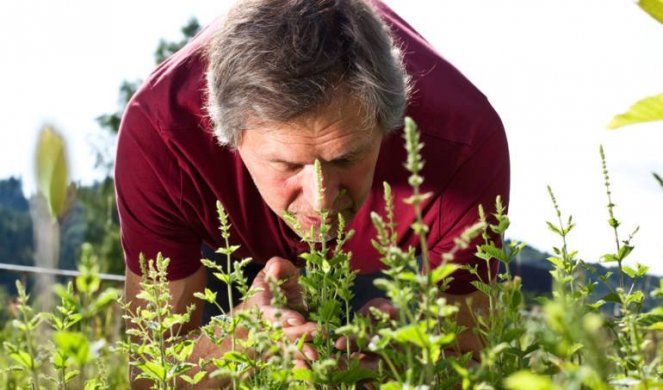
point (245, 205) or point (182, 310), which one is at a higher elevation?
point (245, 205)

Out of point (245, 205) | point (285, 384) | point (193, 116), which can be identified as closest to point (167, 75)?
point (193, 116)

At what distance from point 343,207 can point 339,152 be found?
8.3 inches

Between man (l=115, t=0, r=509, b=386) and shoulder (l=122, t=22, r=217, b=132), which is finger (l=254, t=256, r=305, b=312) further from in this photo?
shoulder (l=122, t=22, r=217, b=132)

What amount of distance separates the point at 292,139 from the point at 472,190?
86 centimetres

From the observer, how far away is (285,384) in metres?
1.07

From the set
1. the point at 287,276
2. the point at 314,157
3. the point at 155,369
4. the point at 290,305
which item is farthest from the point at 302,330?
the point at 314,157

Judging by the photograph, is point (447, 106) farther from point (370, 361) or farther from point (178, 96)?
point (370, 361)

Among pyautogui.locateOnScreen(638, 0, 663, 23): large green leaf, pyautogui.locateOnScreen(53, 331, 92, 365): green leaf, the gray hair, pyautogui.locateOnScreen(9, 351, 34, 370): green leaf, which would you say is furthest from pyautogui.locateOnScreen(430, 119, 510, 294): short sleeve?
pyautogui.locateOnScreen(53, 331, 92, 365): green leaf

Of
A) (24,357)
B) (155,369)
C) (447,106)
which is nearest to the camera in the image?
(24,357)

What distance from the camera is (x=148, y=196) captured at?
2982mm

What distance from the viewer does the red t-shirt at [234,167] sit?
2867 mm

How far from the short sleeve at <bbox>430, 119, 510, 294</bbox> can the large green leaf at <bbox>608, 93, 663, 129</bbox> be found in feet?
5.11

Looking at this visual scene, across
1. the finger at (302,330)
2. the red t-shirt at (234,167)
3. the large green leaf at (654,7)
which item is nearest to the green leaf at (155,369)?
the finger at (302,330)

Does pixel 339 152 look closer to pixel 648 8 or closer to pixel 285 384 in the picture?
pixel 648 8
